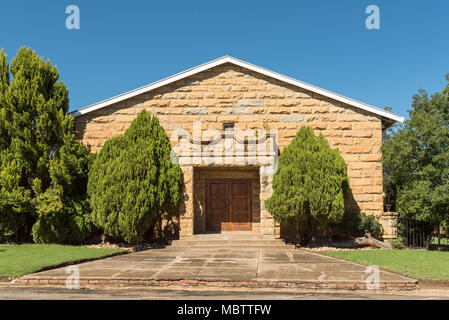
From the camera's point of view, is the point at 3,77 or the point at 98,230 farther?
the point at 98,230

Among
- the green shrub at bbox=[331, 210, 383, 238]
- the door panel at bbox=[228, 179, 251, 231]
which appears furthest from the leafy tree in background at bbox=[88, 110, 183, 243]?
the green shrub at bbox=[331, 210, 383, 238]

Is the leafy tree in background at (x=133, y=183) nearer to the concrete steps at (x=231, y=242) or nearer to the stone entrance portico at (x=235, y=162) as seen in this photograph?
the stone entrance portico at (x=235, y=162)

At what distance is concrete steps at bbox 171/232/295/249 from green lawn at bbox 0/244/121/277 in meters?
2.55

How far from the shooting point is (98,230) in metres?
14.4

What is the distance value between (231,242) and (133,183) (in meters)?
3.98

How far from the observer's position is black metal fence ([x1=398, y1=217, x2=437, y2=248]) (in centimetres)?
1431

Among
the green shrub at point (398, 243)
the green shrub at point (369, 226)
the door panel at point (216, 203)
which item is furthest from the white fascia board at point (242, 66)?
the green shrub at point (398, 243)

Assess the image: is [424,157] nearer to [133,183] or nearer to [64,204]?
[133,183]

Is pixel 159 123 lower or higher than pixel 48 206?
higher

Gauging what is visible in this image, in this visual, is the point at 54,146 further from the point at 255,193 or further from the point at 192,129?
the point at 255,193

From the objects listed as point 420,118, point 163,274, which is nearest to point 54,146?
point 163,274

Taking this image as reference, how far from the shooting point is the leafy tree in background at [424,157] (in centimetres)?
1241

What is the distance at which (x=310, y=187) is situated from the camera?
499 inches

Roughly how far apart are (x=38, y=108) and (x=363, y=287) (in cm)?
1145
